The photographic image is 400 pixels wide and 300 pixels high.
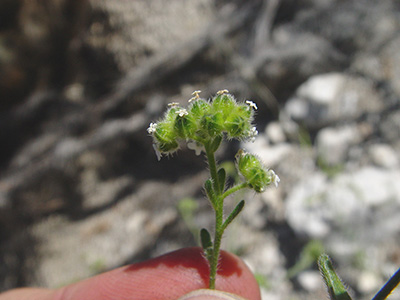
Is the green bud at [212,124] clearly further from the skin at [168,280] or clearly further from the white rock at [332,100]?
the white rock at [332,100]

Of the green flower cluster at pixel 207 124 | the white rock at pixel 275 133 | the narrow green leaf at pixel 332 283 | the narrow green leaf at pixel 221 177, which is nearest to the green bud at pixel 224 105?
the green flower cluster at pixel 207 124

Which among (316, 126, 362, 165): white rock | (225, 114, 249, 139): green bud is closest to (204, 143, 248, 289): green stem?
(225, 114, 249, 139): green bud

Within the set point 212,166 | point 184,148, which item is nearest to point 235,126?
point 212,166

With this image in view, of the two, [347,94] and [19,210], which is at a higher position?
[19,210]

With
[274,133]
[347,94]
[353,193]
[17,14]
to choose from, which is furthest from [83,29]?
[353,193]

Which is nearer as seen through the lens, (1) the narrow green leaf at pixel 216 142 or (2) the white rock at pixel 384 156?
(1) the narrow green leaf at pixel 216 142

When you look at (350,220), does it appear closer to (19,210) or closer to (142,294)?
(142,294)
